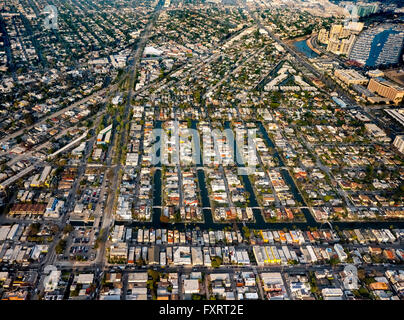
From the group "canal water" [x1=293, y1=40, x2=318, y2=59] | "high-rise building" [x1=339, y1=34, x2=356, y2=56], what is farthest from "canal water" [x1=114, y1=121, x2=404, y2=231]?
"high-rise building" [x1=339, y1=34, x2=356, y2=56]

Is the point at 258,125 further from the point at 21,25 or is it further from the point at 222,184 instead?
the point at 21,25

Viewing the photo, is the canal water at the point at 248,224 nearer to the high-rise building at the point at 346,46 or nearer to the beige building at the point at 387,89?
the beige building at the point at 387,89

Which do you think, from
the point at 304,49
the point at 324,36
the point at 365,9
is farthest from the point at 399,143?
the point at 365,9

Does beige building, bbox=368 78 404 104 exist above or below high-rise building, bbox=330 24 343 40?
below

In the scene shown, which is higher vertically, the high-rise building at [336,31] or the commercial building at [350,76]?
the high-rise building at [336,31]

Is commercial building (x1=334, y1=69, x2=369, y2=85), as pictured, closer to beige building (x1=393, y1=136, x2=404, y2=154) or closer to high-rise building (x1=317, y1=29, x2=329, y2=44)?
beige building (x1=393, y1=136, x2=404, y2=154)

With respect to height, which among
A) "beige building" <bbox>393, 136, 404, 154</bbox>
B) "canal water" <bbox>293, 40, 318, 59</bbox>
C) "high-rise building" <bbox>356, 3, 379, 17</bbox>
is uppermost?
"high-rise building" <bbox>356, 3, 379, 17</bbox>

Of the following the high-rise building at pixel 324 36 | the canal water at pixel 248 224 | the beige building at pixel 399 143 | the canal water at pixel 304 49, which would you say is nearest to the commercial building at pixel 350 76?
the canal water at pixel 304 49

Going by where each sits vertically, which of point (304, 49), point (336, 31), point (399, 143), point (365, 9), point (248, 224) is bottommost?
point (304, 49)

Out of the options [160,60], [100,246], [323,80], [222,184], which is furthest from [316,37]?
[100,246]

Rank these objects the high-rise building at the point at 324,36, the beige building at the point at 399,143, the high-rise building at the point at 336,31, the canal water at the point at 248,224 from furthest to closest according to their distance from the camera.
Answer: the high-rise building at the point at 324,36 < the high-rise building at the point at 336,31 < the beige building at the point at 399,143 < the canal water at the point at 248,224

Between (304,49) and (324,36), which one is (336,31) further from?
(304,49)
